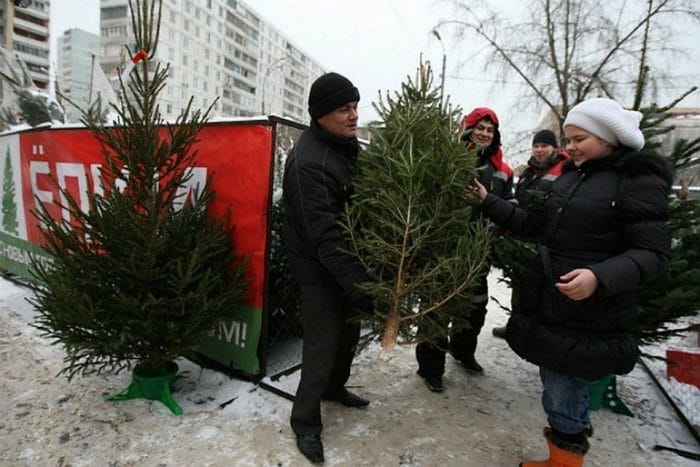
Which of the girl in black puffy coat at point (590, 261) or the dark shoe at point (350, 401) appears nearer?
the girl in black puffy coat at point (590, 261)

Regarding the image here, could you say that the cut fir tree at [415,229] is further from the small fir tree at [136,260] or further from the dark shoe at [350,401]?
the small fir tree at [136,260]

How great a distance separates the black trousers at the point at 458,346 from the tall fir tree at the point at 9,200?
16.9 ft

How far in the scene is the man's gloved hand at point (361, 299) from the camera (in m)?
2.11

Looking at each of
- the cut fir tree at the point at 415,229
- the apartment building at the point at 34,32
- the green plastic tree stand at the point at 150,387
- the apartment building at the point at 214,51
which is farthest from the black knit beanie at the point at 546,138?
the apartment building at the point at 34,32

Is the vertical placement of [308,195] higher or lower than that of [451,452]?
higher

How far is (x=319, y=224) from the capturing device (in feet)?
7.00

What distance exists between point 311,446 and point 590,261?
1.79m

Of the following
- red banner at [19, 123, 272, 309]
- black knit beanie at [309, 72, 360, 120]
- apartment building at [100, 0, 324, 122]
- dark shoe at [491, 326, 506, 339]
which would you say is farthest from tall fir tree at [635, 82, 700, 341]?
apartment building at [100, 0, 324, 122]

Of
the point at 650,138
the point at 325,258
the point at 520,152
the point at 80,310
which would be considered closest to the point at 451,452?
the point at 325,258

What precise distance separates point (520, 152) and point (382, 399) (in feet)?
34.2

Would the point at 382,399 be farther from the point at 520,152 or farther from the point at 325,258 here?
the point at 520,152

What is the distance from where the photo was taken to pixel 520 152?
11656mm

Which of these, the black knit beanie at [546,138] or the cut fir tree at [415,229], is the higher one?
the black knit beanie at [546,138]

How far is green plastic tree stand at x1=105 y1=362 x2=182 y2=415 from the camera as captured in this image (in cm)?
272
